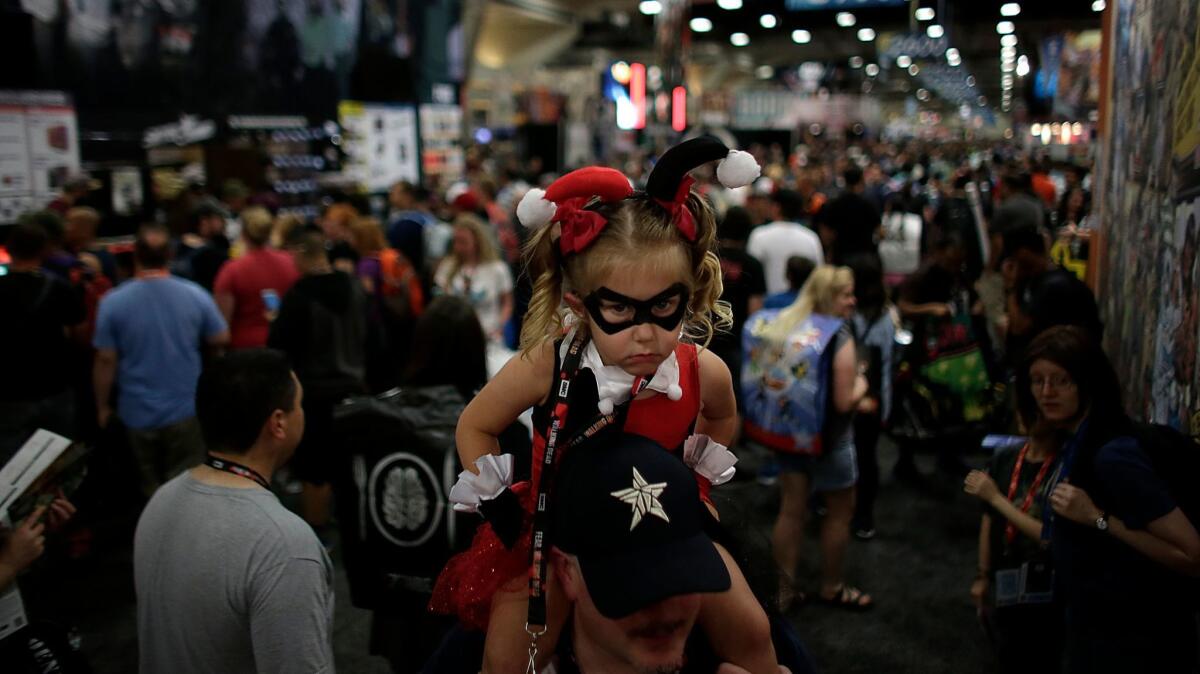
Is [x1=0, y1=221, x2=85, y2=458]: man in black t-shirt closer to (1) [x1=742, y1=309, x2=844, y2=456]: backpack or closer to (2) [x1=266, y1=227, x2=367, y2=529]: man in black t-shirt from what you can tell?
(2) [x1=266, y1=227, x2=367, y2=529]: man in black t-shirt

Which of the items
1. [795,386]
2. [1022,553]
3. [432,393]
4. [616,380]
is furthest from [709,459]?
[795,386]

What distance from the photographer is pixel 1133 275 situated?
3752mm

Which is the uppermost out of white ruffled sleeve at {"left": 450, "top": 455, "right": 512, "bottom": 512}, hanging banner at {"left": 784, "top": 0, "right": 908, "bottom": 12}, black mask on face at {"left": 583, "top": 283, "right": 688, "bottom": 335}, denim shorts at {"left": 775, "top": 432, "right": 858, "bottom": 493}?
hanging banner at {"left": 784, "top": 0, "right": 908, "bottom": 12}

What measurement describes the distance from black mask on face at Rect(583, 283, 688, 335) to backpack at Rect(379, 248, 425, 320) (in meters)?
4.49

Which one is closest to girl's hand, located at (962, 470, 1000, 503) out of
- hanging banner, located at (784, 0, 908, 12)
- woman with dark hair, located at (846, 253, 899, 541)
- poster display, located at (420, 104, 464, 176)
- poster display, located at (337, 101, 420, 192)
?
woman with dark hair, located at (846, 253, 899, 541)

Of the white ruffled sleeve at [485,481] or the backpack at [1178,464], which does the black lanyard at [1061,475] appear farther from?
the white ruffled sleeve at [485,481]

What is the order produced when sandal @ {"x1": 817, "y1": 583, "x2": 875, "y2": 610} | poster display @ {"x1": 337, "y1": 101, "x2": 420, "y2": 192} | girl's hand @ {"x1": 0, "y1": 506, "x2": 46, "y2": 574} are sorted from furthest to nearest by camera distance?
poster display @ {"x1": 337, "y1": 101, "x2": 420, "y2": 192} < sandal @ {"x1": 817, "y1": 583, "x2": 875, "y2": 610} < girl's hand @ {"x1": 0, "y1": 506, "x2": 46, "y2": 574}

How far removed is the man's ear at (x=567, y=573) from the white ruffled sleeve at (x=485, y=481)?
0.15 meters

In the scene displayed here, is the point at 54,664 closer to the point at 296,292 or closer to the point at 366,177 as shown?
the point at 296,292

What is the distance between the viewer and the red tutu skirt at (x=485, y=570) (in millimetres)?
1537

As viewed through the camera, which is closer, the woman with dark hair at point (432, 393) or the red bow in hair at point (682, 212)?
the red bow in hair at point (682, 212)

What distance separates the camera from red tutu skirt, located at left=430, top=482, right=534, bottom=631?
Result: 154 cm

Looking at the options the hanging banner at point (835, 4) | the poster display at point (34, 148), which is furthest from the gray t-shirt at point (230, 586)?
the hanging banner at point (835, 4)

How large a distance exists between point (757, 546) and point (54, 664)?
6.13ft
